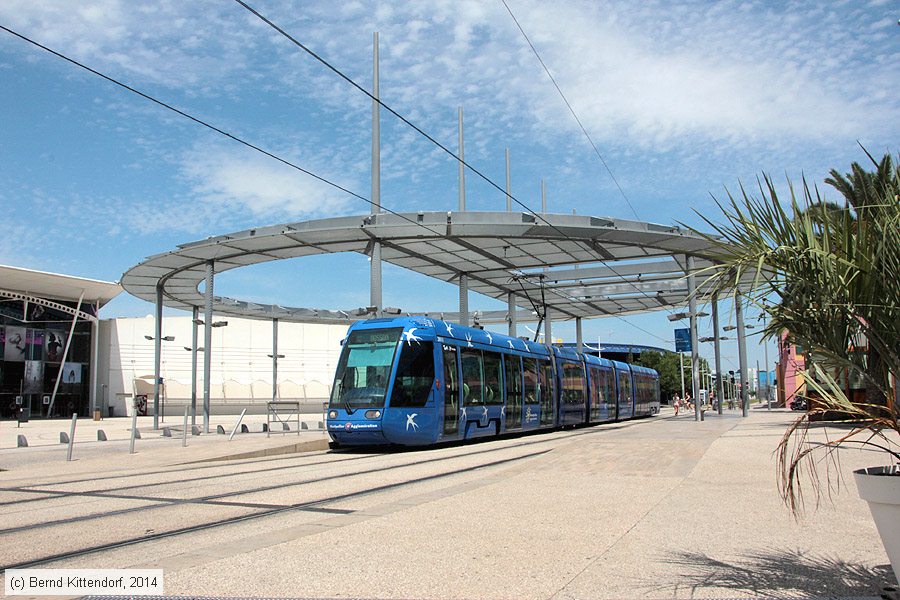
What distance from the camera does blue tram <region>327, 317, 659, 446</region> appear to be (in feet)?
52.2

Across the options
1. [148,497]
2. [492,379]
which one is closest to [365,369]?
[492,379]

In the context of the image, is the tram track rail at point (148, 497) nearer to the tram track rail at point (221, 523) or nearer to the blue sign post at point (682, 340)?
the tram track rail at point (221, 523)

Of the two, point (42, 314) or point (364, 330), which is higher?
point (42, 314)

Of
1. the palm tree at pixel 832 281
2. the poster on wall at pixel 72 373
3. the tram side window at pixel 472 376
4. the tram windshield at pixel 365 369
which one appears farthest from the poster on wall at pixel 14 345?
the palm tree at pixel 832 281

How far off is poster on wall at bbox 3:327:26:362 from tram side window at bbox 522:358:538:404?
1669 inches

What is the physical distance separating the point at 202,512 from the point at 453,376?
9.42 metres

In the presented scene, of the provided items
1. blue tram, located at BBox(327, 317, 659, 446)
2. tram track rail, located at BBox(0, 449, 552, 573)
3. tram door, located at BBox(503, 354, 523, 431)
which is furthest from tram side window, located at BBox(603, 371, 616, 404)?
tram track rail, located at BBox(0, 449, 552, 573)

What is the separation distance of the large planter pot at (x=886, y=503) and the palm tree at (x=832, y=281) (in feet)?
0.52

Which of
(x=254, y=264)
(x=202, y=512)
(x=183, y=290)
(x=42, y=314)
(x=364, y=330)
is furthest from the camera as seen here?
(x=42, y=314)

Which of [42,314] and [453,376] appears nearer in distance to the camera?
[453,376]

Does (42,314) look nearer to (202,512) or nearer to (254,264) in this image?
(254,264)

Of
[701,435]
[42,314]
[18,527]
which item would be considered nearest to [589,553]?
[18,527]

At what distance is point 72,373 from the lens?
54719 mm

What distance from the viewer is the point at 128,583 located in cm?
505
